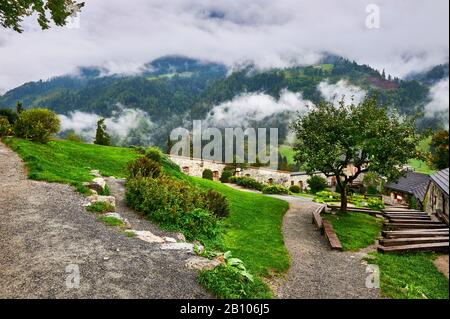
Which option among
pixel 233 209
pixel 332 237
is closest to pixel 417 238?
pixel 332 237

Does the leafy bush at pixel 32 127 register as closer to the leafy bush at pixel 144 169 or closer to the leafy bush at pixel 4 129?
the leafy bush at pixel 4 129

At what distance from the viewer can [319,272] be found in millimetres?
13664

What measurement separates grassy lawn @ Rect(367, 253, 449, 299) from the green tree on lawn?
877cm

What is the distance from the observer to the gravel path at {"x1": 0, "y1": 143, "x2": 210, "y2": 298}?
8609mm

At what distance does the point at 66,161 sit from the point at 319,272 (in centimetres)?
1969

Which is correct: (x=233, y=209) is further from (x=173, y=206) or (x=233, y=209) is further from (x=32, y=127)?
(x=32, y=127)

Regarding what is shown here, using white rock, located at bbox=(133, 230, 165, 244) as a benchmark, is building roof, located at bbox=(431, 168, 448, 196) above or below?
above

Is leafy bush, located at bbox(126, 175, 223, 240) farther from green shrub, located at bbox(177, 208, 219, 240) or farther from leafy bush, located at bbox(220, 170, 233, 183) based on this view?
leafy bush, located at bbox(220, 170, 233, 183)

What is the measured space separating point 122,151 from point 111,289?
3051 cm

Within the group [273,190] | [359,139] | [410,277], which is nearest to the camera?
[410,277]

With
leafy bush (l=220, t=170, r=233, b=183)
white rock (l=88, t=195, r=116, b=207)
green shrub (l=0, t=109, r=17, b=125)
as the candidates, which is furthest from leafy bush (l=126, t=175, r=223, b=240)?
leafy bush (l=220, t=170, r=233, b=183)
